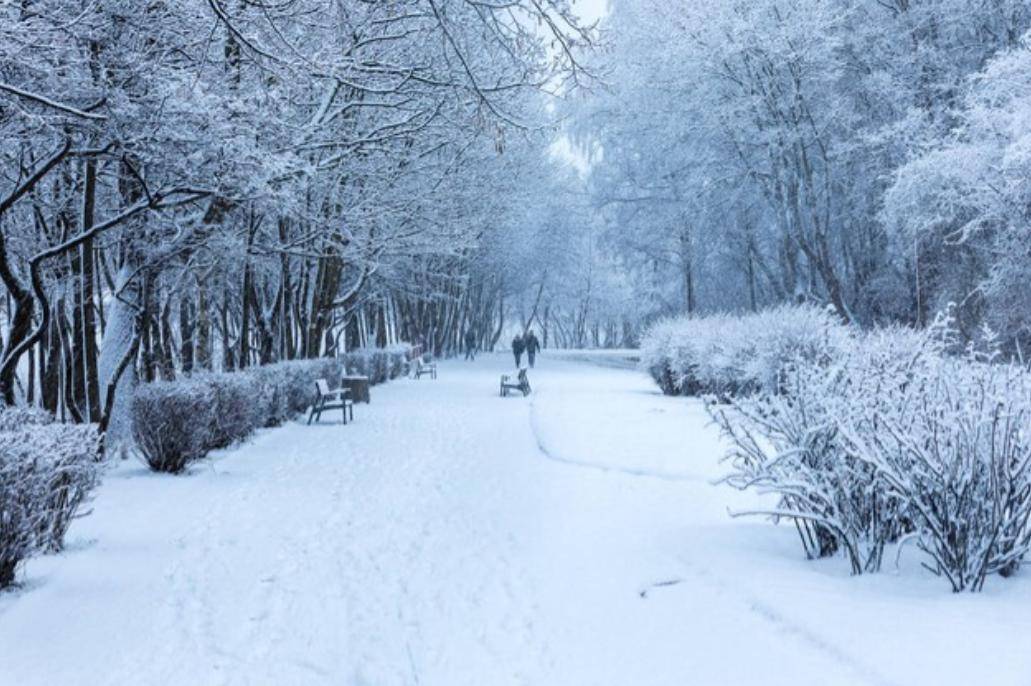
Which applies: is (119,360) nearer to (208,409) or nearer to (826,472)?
(208,409)

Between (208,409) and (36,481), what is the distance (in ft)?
17.8

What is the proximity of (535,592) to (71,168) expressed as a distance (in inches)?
408

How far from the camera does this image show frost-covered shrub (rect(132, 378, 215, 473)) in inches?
390

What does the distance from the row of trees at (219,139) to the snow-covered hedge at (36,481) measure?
225cm

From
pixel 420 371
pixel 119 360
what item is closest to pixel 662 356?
pixel 119 360

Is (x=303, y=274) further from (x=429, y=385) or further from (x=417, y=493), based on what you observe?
(x=417, y=493)

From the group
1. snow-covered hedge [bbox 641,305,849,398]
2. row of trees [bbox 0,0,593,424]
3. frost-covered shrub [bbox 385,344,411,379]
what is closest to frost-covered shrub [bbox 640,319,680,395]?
snow-covered hedge [bbox 641,305,849,398]

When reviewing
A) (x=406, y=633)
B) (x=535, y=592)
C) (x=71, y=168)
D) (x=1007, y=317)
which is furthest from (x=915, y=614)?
(x=1007, y=317)

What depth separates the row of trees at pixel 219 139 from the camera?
622 cm

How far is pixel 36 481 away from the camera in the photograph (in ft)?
17.1

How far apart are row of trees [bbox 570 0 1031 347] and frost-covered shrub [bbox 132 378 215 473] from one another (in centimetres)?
1260

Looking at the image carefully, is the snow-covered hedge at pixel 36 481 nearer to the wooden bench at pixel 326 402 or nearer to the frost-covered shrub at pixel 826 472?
the frost-covered shrub at pixel 826 472

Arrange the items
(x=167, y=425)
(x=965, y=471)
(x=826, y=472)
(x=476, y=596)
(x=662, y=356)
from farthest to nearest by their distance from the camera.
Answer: (x=662, y=356) < (x=167, y=425) < (x=476, y=596) < (x=826, y=472) < (x=965, y=471)

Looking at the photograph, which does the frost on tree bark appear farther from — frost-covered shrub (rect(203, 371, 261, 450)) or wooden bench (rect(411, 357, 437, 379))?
wooden bench (rect(411, 357, 437, 379))
